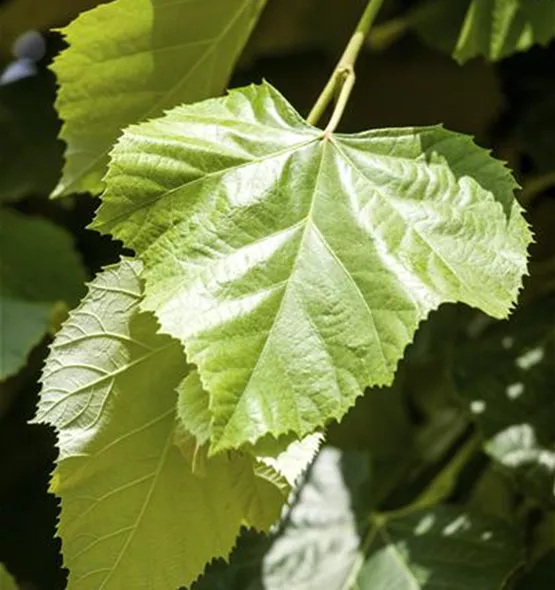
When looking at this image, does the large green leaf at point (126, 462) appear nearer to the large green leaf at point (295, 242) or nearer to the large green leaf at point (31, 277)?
the large green leaf at point (295, 242)

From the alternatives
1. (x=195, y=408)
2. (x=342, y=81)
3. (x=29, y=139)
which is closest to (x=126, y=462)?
(x=195, y=408)

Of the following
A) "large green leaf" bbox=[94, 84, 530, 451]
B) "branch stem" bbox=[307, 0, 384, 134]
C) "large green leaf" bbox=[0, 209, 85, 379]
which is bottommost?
"large green leaf" bbox=[0, 209, 85, 379]

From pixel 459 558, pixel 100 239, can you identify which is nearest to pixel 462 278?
pixel 459 558

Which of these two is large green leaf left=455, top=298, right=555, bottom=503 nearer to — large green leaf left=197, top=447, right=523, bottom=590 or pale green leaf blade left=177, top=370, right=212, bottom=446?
large green leaf left=197, top=447, right=523, bottom=590

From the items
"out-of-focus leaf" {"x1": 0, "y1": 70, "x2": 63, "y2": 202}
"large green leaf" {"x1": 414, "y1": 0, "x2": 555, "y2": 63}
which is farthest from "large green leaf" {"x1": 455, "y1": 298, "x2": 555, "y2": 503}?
"out-of-focus leaf" {"x1": 0, "y1": 70, "x2": 63, "y2": 202}

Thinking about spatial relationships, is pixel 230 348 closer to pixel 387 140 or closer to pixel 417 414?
pixel 387 140

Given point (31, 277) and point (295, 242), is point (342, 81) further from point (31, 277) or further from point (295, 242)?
point (31, 277)

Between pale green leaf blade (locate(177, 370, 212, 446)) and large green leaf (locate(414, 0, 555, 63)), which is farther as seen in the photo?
large green leaf (locate(414, 0, 555, 63))
